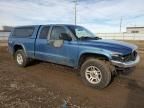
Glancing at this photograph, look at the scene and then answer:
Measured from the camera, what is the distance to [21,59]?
882cm

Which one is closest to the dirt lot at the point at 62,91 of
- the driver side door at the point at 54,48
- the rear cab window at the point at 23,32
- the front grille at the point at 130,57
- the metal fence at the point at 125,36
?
the driver side door at the point at 54,48

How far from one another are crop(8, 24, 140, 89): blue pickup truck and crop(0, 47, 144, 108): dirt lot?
1.69ft

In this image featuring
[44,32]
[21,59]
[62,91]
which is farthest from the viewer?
[21,59]

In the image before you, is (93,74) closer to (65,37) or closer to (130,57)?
(130,57)

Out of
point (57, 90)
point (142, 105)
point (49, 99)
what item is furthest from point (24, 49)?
point (142, 105)

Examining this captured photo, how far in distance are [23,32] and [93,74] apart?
14.2ft

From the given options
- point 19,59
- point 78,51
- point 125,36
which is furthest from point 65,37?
point 125,36

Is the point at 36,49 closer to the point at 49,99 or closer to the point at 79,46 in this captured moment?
the point at 79,46

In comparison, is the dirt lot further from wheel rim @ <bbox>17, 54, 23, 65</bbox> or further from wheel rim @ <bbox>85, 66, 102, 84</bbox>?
wheel rim @ <bbox>17, 54, 23, 65</bbox>

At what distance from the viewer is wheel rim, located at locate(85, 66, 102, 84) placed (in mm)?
5931

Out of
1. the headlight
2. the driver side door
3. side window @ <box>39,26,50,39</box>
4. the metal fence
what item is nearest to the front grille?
the headlight

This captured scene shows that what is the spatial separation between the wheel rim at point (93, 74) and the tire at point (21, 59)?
3.54 meters

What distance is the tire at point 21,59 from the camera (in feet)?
28.3

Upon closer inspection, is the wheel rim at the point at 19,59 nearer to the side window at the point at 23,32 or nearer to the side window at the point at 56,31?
the side window at the point at 23,32
